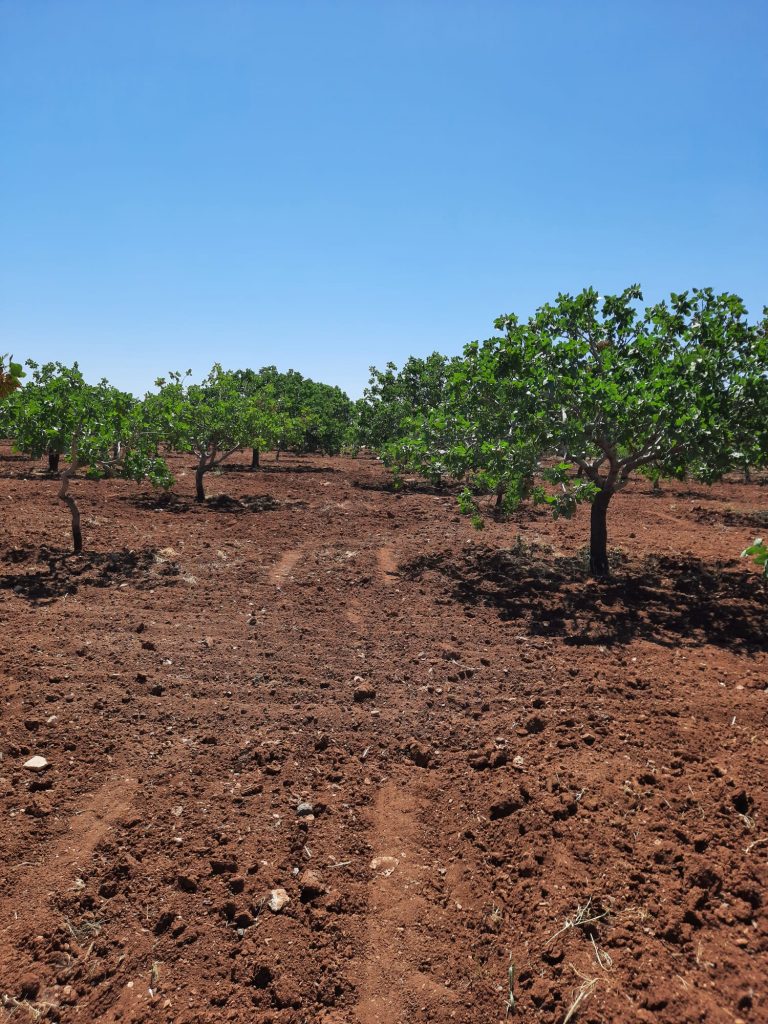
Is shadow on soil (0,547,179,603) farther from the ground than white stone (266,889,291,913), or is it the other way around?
shadow on soil (0,547,179,603)

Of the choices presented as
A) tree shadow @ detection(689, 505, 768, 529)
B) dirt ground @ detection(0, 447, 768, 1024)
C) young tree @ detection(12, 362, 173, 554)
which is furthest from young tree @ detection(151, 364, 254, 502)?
tree shadow @ detection(689, 505, 768, 529)

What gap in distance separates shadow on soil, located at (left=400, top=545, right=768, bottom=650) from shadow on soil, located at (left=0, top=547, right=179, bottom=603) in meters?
4.75

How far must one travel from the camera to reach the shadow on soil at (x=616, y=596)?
7969 millimetres

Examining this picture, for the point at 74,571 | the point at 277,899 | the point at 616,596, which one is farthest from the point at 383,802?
the point at 74,571

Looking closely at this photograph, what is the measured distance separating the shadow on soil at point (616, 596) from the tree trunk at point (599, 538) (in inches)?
9.5

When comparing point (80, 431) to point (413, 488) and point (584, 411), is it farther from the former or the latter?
point (413, 488)

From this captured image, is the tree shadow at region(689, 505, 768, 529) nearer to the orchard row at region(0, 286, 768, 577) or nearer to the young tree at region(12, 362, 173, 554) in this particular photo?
the orchard row at region(0, 286, 768, 577)

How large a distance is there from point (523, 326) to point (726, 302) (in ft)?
10.7

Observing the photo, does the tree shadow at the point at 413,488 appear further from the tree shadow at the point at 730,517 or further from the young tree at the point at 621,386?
the young tree at the point at 621,386

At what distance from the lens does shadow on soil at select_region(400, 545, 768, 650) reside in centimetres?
797

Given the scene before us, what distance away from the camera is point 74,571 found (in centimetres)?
1039

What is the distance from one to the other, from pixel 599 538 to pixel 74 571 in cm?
961

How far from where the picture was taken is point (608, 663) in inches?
273

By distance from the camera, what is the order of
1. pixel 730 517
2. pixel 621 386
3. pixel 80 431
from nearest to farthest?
pixel 621 386
pixel 80 431
pixel 730 517
